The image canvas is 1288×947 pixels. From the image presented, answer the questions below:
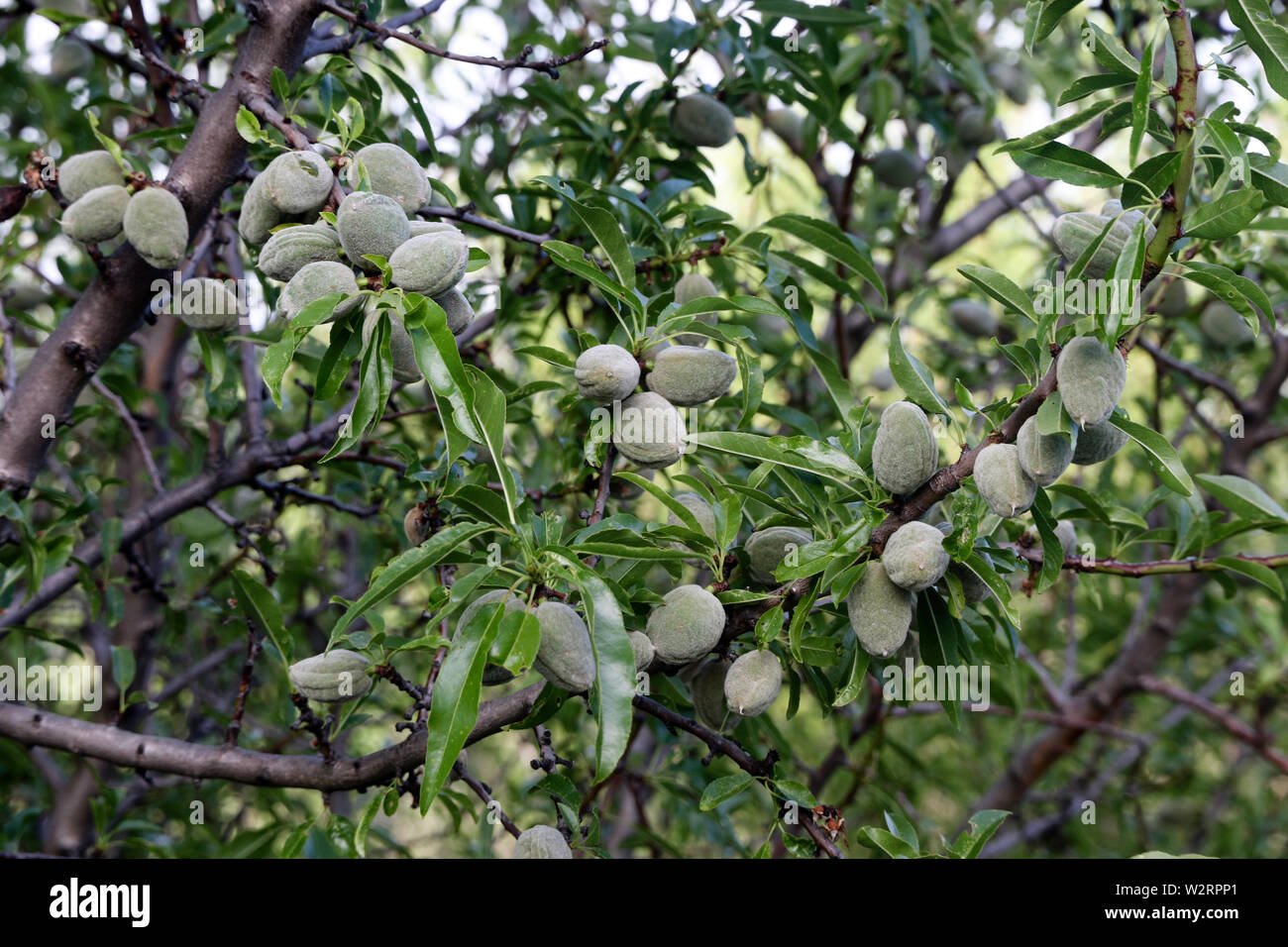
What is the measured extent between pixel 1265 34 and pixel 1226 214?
239 millimetres

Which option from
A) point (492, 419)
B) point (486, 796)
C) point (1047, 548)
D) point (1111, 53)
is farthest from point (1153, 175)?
point (486, 796)

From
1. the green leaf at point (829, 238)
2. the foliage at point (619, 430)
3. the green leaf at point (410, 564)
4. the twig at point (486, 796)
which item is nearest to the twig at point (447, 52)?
the foliage at point (619, 430)

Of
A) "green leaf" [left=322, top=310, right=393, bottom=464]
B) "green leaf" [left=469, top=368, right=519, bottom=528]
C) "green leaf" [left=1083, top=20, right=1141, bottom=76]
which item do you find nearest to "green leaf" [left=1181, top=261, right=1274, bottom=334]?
"green leaf" [left=1083, top=20, right=1141, bottom=76]

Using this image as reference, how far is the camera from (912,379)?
1296 mm

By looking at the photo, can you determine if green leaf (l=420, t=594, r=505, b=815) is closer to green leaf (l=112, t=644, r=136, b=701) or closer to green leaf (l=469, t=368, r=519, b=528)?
green leaf (l=469, t=368, r=519, b=528)

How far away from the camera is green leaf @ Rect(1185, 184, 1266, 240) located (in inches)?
39.2

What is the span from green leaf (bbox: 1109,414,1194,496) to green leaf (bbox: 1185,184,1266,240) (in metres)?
0.21

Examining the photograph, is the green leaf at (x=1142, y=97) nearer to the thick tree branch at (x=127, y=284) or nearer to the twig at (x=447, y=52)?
the twig at (x=447, y=52)

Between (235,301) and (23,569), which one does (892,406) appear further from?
(23,569)

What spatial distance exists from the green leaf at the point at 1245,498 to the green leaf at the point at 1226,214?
1.42 ft

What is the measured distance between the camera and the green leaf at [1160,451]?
112 cm

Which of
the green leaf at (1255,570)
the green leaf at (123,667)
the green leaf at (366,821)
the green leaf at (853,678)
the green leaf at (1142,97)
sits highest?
the green leaf at (1142,97)

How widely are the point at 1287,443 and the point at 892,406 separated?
3493 mm

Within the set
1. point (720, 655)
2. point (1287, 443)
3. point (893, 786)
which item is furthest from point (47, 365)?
point (1287, 443)
